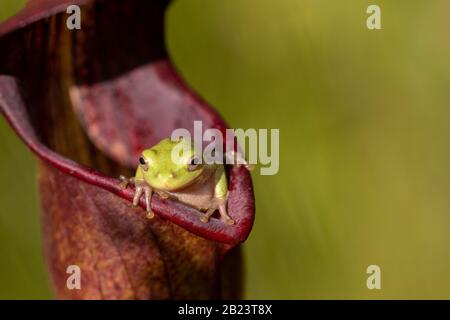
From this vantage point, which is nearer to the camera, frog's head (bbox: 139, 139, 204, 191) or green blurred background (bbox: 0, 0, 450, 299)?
frog's head (bbox: 139, 139, 204, 191)

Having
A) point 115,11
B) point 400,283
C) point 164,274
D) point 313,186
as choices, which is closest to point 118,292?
Answer: point 164,274

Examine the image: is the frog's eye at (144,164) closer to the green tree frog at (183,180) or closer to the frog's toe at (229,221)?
the green tree frog at (183,180)

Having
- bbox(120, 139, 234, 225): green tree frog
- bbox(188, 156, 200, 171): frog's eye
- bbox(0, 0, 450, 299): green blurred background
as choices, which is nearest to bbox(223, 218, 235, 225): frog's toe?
bbox(120, 139, 234, 225): green tree frog

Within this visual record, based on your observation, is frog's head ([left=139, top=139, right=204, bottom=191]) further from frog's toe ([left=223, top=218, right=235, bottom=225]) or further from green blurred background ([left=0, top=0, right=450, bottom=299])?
green blurred background ([left=0, top=0, right=450, bottom=299])

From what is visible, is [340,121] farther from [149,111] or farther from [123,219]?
[123,219]
